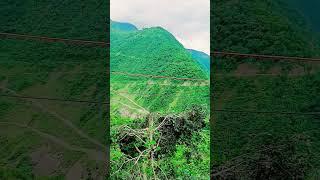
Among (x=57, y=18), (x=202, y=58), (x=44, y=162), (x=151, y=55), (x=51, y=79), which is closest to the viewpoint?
(x=44, y=162)

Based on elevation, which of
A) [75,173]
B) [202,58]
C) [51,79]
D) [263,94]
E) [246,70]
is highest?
[202,58]

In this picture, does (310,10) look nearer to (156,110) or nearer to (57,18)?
(156,110)

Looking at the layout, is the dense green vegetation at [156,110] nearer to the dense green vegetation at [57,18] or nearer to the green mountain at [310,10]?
the dense green vegetation at [57,18]

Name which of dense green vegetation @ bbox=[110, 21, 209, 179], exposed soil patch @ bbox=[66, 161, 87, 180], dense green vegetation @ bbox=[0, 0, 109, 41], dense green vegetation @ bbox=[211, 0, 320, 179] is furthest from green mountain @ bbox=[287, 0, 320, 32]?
exposed soil patch @ bbox=[66, 161, 87, 180]

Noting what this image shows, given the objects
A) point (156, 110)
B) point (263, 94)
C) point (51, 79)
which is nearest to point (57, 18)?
point (51, 79)

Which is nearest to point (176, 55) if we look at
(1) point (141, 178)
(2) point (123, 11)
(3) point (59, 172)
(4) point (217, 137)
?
(2) point (123, 11)

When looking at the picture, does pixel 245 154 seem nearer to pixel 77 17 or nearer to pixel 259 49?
pixel 259 49
